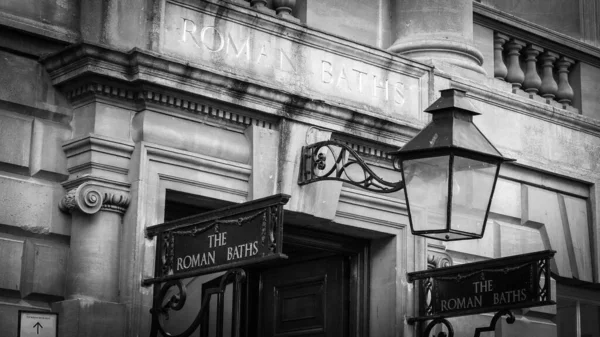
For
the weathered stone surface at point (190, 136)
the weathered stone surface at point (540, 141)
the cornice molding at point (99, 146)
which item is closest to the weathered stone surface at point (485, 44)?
the weathered stone surface at point (540, 141)

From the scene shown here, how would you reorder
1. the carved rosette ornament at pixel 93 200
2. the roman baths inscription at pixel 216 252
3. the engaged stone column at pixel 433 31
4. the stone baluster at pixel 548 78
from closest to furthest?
the roman baths inscription at pixel 216 252 < the carved rosette ornament at pixel 93 200 < the engaged stone column at pixel 433 31 < the stone baluster at pixel 548 78

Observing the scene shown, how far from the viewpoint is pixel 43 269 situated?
30.3 feet

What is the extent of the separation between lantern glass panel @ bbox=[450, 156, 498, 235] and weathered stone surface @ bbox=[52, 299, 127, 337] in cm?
239

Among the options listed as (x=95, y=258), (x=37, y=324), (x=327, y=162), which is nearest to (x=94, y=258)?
(x=95, y=258)

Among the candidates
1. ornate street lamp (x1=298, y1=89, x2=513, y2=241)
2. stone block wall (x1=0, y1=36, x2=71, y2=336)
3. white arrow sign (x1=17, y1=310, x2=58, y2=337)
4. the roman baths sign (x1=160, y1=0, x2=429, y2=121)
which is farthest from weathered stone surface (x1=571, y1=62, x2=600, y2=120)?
white arrow sign (x1=17, y1=310, x2=58, y2=337)

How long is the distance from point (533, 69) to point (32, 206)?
6.26 meters

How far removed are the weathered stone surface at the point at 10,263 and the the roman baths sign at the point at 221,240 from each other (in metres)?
0.88

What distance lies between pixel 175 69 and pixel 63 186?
1.16 m

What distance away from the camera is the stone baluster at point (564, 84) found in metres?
13.8

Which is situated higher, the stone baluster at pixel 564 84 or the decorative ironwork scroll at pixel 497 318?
the stone baluster at pixel 564 84

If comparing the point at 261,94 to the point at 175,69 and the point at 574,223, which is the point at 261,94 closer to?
the point at 175,69

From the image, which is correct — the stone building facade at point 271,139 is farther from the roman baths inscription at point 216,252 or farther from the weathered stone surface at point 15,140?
the roman baths inscription at point 216,252

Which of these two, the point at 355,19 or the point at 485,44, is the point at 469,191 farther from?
the point at 485,44

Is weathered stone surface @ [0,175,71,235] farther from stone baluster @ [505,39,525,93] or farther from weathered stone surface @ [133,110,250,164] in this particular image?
stone baluster @ [505,39,525,93]
